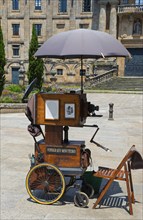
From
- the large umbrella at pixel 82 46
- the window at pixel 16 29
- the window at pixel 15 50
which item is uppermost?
the window at pixel 16 29

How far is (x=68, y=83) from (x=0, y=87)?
22423 mm

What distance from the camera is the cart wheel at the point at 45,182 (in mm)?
6234

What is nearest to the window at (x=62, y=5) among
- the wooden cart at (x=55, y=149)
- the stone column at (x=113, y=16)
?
the stone column at (x=113, y=16)

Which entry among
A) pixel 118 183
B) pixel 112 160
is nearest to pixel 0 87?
pixel 112 160

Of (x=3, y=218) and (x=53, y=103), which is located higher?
(x=53, y=103)

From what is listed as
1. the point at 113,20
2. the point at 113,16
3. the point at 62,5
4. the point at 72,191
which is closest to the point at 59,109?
the point at 72,191

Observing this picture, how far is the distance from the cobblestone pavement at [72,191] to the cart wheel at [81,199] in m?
0.08

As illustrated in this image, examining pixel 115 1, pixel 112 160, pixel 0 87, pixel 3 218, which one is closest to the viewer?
pixel 3 218

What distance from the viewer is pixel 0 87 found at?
82.8ft

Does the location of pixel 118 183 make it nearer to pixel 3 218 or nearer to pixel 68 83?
pixel 3 218

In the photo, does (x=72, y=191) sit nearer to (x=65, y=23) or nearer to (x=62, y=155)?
(x=62, y=155)

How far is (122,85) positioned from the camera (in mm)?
41156

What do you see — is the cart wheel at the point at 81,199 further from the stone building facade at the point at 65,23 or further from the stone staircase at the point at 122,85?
the stone building facade at the point at 65,23

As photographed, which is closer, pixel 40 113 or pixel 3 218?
pixel 3 218
